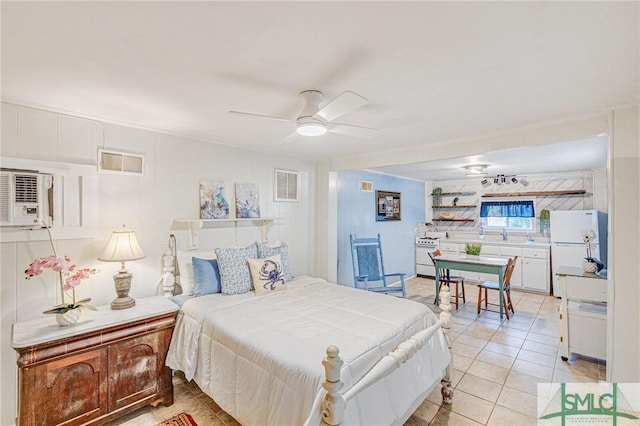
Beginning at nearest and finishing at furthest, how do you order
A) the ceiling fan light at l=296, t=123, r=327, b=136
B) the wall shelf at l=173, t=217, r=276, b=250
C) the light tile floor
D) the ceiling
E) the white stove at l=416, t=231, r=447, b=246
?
the ceiling → the ceiling fan light at l=296, t=123, r=327, b=136 → the light tile floor → the wall shelf at l=173, t=217, r=276, b=250 → the white stove at l=416, t=231, r=447, b=246

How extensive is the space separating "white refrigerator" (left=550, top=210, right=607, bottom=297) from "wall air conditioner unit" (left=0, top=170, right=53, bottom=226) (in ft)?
22.5

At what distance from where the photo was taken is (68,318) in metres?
1.98

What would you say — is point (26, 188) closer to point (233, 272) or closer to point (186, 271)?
point (186, 271)

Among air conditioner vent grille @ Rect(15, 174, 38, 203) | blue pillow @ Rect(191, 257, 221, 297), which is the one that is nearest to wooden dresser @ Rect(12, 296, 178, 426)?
blue pillow @ Rect(191, 257, 221, 297)

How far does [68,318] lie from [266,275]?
1.52 metres

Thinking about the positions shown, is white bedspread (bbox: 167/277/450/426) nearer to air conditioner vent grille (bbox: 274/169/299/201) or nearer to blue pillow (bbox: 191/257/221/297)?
blue pillow (bbox: 191/257/221/297)

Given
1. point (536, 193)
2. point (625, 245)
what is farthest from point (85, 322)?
point (536, 193)

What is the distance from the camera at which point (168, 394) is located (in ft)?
7.66

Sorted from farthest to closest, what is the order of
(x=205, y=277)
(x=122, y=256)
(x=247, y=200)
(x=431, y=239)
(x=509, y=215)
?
(x=431, y=239) < (x=509, y=215) < (x=247, y=200) < (x=205, y=277) < (x=122, y=256)

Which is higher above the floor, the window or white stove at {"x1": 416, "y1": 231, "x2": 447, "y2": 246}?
the window

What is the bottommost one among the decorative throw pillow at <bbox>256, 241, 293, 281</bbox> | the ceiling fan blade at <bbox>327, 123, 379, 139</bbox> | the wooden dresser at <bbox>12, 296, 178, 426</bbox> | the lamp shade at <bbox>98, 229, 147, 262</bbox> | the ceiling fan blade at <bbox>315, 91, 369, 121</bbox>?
the wooden dresser at <bbox>12, 296, 178, 426</bbox>

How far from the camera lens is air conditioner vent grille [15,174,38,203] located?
2113mm

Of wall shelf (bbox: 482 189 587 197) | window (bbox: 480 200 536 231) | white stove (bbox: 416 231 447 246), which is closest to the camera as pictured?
wall shelf (bbox: 482 189 587 197)

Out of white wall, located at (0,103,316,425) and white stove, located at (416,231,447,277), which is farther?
white stove, located at (416,231,447,277)
